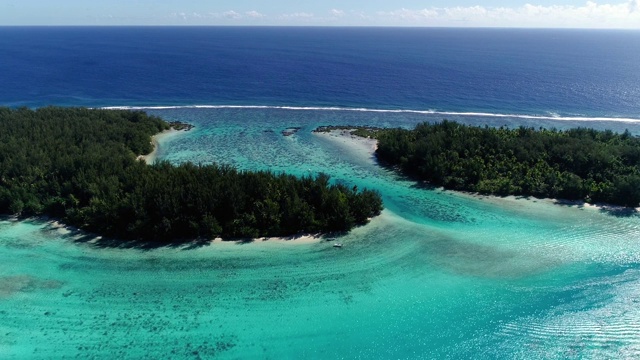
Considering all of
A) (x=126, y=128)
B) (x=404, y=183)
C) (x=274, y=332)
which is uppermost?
(x=126, y=128)

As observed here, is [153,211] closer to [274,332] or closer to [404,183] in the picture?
[274,332]

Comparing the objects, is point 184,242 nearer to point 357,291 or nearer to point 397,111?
point 357,291

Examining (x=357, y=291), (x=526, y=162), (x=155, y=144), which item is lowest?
(x=357, y=291)

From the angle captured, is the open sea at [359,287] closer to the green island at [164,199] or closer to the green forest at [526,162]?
the green island at [164,199]

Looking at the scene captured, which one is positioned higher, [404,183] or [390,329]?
[404,183]

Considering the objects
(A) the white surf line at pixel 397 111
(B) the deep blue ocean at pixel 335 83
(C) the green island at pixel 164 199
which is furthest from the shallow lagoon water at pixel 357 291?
(B) the deep blue ocean at pixel 335 83

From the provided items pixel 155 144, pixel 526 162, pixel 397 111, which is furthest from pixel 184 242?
pixel 397 111

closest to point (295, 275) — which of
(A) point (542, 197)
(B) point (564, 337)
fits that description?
(B) point (564, 337)

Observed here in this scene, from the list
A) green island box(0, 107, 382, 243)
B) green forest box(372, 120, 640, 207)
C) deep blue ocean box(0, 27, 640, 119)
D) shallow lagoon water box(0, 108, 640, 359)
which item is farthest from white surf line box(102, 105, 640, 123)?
shallow lagoon water box(0, 108, 640, 359)
